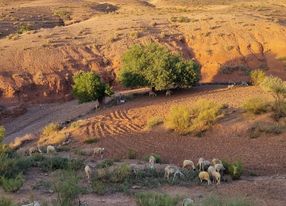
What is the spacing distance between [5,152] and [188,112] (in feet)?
27.7

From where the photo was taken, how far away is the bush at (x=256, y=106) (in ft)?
74.3

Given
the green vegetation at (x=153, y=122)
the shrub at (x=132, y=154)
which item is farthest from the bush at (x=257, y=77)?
the shrub at (x=132, y=154)

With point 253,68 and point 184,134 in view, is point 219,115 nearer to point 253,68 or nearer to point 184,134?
point 184,134

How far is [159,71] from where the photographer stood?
29.0 metres

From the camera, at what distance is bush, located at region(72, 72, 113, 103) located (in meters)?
28.5

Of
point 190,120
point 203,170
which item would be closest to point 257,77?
point 190,120

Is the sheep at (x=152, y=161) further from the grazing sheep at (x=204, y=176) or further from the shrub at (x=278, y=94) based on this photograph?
the shrub at (x=278, y=94)

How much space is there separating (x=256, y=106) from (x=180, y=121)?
3271 mm

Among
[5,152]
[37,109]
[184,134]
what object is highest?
[5,152]

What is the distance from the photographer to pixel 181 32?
4562cm

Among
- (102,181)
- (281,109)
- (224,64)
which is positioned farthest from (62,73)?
(102,181)

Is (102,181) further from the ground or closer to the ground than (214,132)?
further from the ground

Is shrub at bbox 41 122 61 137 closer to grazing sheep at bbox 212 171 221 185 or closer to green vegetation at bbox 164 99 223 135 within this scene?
green vegetation at bbox 164 99 223 135

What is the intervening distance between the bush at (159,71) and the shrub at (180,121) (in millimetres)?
6486
